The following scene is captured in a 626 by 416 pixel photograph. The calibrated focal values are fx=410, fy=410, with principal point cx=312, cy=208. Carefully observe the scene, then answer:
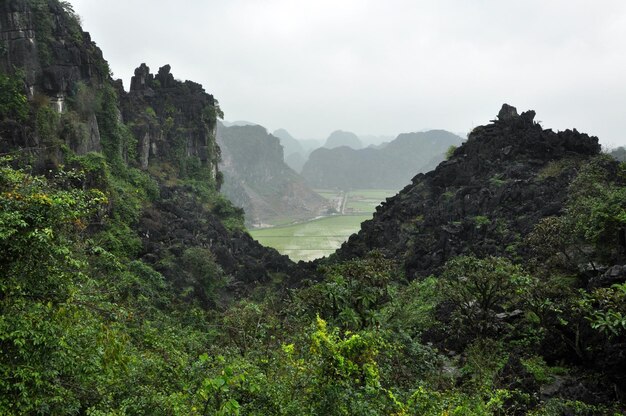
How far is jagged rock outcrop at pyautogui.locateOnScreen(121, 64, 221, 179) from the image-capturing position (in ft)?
165

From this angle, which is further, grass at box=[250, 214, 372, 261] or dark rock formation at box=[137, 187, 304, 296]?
grass at box=[250, 214, 372, 261]

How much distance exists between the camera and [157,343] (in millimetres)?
14391

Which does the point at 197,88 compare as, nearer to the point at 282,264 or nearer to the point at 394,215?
the point at 282,264

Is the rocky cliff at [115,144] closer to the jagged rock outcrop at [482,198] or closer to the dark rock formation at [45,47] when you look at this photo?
the dark rock formation at [45,47]

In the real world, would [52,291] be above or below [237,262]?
above

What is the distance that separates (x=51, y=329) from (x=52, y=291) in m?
0.88

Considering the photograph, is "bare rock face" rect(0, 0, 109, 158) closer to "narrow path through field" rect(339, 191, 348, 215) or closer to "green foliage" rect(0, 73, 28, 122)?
"green foliage" rect(0, 73, 28, 122)

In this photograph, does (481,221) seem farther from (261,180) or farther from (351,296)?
(261,180)

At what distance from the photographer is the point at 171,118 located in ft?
184

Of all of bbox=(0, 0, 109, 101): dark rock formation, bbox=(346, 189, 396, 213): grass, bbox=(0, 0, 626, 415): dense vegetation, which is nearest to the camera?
bbox=(0, 0, 626, 415): dense vegetation

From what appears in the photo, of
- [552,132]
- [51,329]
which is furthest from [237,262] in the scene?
[51,329]

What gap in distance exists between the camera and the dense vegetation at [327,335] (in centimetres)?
727

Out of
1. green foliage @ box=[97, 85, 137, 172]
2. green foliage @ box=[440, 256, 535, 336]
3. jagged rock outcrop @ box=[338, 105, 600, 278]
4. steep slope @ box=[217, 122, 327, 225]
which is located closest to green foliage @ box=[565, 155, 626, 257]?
green foliage @ box=[440, 256, 535, 336]

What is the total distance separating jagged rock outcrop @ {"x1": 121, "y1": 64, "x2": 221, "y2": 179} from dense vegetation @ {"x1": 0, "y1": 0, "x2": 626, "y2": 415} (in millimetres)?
23449
